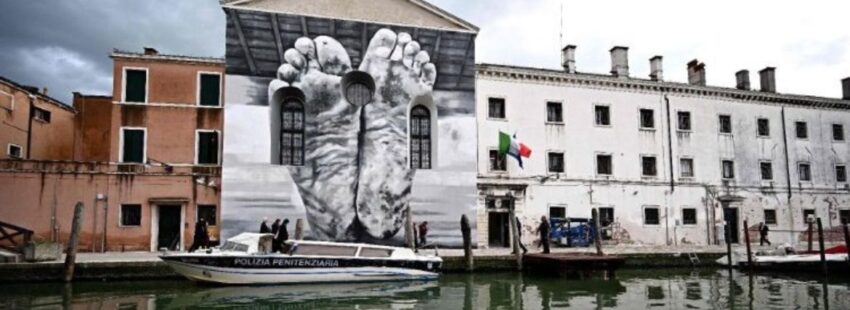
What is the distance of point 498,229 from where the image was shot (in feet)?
77.2

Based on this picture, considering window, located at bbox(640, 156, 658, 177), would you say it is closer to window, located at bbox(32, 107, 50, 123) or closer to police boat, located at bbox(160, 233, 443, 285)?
police boat, located at bbox(160, 233, 443, 285)

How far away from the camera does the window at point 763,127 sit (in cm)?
2706

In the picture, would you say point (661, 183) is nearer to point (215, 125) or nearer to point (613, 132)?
point (613, 132)

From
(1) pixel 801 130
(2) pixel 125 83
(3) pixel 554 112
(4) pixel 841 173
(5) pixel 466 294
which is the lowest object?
(5) pixel 466 294

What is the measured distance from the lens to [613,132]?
24859mm

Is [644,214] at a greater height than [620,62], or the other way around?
[620,62]

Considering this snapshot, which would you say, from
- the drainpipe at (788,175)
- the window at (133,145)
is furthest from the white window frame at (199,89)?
the drainpipe at (788,175)

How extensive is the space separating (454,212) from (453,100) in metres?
3.99

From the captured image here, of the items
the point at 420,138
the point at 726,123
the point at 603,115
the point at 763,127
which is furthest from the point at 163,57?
the point at 763,127

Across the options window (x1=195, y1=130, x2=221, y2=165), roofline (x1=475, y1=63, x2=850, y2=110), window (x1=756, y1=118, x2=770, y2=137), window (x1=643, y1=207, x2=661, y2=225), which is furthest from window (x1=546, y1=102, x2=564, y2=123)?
window (x1=195, y1=130, x2=221, y2=165)

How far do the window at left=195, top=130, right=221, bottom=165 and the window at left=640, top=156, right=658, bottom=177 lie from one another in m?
16.1

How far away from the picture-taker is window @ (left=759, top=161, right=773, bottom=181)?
26.8 metres

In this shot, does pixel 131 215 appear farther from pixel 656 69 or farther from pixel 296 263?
pixel 656 69

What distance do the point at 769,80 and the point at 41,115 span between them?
1168 inches
